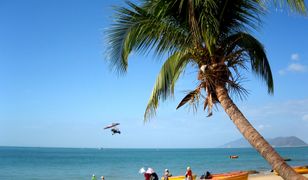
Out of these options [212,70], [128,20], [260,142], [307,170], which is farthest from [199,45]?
[307,170]

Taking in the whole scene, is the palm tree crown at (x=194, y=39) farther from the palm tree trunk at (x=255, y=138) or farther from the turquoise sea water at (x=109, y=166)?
the turquoise sea water at (x=109, y=166)

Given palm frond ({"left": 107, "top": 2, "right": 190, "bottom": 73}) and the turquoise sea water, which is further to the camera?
the turquoise sea water

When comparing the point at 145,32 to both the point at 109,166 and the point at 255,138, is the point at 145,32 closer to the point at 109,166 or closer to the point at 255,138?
the point at 255,138

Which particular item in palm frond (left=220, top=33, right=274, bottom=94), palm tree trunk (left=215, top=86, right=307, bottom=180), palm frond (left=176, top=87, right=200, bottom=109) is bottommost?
palm tree trunk (left=215, top=86, right=307, bottom=180)

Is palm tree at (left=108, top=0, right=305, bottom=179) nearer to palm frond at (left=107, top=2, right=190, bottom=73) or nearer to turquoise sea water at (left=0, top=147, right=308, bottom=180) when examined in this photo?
palm frond at (left=107, top=2, right=190, bottom=73)

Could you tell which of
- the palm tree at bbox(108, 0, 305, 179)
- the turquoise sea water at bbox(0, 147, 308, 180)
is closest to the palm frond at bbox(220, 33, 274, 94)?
the palm tree at bbox(108, 0, 305, 179)

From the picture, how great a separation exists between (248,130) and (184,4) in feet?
5.99

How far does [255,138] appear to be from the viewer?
157 inches

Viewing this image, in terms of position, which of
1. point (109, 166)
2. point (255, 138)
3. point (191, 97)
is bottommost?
point (109, 166)

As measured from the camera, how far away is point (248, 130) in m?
4.10

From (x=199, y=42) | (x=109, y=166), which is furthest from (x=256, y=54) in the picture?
(x=109, y=166)

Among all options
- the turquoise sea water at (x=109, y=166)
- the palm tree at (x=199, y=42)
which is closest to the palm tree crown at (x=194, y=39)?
the palm tree at (x=199, y=42)

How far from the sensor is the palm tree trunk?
360cm

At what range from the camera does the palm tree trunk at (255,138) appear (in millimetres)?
3604
